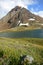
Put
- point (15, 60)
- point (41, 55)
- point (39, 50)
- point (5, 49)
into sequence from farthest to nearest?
point (39, 50) → point (41, 55) → point (5, 49) → point (15, 60)

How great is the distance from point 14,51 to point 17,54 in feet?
3.46

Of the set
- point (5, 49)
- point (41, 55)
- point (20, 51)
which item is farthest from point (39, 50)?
point (5, 49)

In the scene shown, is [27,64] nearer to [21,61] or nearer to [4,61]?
[21,61]

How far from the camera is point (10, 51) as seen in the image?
94.1 ft

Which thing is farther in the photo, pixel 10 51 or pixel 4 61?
pixel 10 51

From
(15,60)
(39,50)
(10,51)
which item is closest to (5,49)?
(10,51)

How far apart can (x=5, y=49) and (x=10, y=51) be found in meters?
0.83

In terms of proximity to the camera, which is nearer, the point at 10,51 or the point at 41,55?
the point at 10,51

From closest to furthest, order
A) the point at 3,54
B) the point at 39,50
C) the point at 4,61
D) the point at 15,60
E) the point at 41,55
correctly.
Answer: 1. the point at 4,61
2. the point at 15,60
3. the point at 3,54
4. the point at 41,55
5. the point at 39,50

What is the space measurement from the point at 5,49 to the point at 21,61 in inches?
235

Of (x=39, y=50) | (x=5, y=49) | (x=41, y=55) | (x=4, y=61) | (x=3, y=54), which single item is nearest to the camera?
(x=4, y=61)


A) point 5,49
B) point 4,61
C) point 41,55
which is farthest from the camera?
point 41,55

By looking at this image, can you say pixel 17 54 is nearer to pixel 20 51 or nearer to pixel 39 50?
pixel 20 51

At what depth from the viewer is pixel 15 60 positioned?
24.9 m
